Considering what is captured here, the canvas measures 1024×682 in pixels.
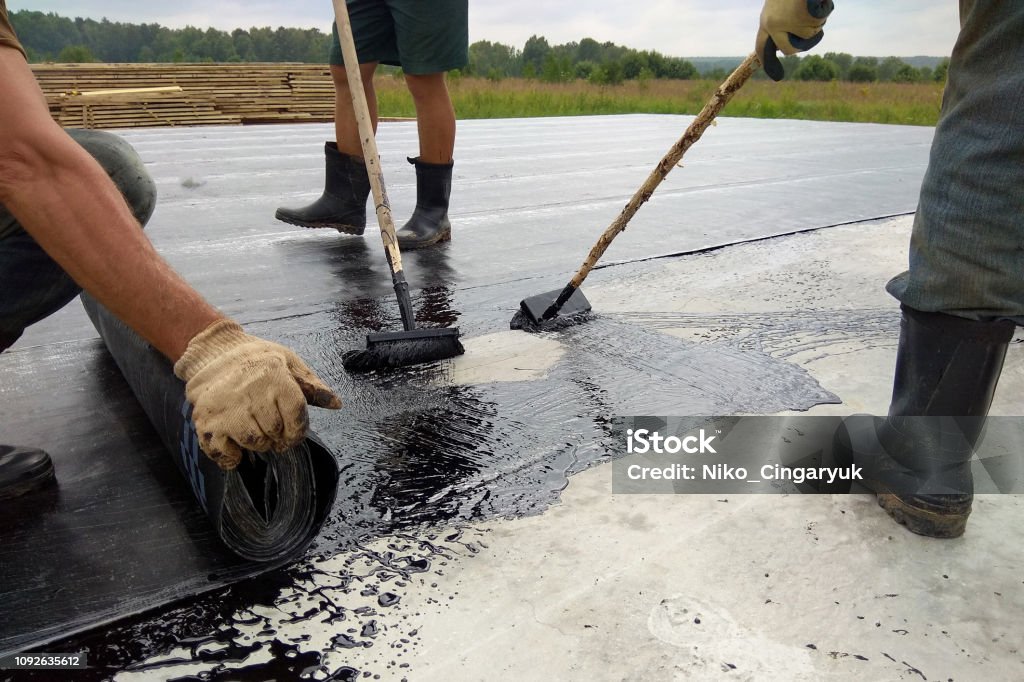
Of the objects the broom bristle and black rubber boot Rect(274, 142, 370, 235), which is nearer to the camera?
the broom bristle

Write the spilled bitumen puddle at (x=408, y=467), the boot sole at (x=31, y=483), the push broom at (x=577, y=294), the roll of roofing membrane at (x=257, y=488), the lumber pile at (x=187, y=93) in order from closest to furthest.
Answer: the spilled bitumen puddle at (x=408, y=467) < the roll of roofing membrane at (x=257, y=488) < the boot sole at (x=31, y=483) < the push broom at (x=577, y=294) < the lumber pile at (x=187, y=93)

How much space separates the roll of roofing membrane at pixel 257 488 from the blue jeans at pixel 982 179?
3.53 ft

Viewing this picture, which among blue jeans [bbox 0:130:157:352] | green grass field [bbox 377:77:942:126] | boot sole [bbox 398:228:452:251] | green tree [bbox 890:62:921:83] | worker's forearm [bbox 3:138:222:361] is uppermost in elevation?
green tree [bbox 890:62:921:83]

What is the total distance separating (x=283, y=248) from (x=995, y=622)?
290 centimetres

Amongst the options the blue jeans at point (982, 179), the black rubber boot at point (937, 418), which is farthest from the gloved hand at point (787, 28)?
the black rubber boot at point (937, 418)

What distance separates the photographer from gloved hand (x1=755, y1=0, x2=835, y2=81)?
165cm

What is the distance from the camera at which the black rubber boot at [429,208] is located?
3.35 m

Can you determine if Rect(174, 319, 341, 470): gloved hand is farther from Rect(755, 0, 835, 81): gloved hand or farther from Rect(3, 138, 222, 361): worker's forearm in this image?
Rect(755, 0, 835, 81): gloved hand

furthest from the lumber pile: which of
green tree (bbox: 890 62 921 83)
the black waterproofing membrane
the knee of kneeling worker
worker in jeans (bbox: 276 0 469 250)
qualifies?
green tree (bbox: 890 62 921 83)

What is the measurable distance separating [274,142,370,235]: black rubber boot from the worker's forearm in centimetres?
221

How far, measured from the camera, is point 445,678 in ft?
3.23

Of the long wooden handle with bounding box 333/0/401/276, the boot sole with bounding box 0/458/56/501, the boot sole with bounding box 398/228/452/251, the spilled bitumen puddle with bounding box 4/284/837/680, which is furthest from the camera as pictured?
the boot sole with bounding box 398/228/452/251

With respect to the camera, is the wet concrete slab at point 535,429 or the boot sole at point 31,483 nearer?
the wet concrete slab at point 535,429

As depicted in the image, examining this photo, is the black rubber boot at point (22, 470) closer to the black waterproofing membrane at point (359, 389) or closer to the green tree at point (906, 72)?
the black waterproofing membrane at point (359, 389)
